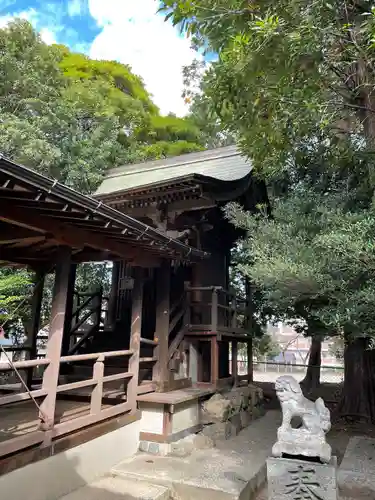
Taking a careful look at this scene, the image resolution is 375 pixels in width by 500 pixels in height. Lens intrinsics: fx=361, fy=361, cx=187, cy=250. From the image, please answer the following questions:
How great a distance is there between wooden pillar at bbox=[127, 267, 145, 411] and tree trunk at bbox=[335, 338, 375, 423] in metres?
5.41

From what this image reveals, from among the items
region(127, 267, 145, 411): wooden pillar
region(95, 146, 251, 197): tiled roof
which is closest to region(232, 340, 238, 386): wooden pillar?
region(127, 267, 145, 411): wooden pillar

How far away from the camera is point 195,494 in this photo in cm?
399

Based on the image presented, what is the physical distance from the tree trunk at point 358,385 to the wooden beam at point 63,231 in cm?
620

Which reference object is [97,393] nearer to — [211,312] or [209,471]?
[209,471]

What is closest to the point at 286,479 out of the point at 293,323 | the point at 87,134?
the point at 293,323

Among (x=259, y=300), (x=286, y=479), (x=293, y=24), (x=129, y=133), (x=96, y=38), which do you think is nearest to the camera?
(x=286, y=479)

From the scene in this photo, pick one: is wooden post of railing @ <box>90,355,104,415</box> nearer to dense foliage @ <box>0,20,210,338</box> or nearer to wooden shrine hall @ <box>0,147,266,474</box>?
wooden shrine hall @ <box>0,147,266,474</box>

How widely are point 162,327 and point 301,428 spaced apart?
2748 mm

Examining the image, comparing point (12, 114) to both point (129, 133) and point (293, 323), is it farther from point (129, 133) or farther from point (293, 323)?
point (293, 323)

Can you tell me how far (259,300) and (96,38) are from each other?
16010 mm

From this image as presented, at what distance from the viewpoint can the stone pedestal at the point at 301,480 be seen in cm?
353

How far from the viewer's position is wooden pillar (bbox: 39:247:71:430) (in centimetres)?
375

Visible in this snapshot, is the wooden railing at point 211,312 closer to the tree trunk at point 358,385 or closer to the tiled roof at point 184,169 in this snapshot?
the tiled roof at point 184,169

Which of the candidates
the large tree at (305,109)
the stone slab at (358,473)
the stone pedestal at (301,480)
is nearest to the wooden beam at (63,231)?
the large tree at (305,109)
